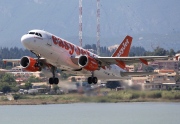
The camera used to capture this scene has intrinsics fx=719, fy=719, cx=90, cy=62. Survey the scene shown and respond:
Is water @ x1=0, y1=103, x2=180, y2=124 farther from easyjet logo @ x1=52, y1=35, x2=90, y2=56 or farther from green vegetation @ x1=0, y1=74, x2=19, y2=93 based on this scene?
easyjet logo @ x1=52, y1=35, x2=90, y2=56

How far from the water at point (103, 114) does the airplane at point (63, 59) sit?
100 ft

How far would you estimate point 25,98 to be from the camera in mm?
129375

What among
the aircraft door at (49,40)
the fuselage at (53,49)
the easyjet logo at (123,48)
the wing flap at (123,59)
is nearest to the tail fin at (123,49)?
the easyjet logo at (123,48)

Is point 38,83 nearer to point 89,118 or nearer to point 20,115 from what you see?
point 20,115

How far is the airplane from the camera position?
63.5 m

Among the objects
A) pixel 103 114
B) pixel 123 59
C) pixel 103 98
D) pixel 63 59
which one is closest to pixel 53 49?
pixel 63 59

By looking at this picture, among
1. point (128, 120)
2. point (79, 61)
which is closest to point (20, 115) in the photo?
point (128, 120)

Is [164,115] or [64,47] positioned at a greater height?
Result: [64,47]

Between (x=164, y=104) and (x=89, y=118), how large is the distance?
12.9 m

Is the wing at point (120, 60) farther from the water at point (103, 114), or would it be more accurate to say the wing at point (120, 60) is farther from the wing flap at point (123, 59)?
the water at point (103, 114)

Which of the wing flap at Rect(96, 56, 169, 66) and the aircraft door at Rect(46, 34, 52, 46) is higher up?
the aircraft door at Rect(46, 34, 52, 46)

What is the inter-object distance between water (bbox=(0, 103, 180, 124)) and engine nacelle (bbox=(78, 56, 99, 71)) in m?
33.2

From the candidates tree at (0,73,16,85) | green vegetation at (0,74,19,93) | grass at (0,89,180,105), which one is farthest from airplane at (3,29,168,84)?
tree at (0,73,16,85)

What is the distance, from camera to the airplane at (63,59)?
6347cm
